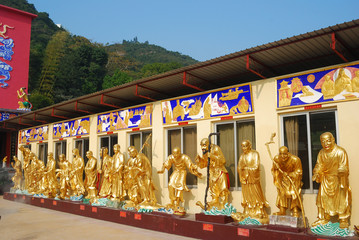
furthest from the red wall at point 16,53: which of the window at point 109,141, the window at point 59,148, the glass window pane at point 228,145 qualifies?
the glass window pane at point 228,145

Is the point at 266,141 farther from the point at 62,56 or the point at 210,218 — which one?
the point at 62,56

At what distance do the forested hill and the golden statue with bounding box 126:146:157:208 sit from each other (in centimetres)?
2103

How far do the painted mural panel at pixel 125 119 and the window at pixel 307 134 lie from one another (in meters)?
4.01

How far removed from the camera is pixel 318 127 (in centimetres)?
597

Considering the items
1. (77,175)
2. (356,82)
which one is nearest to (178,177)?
(356,82)

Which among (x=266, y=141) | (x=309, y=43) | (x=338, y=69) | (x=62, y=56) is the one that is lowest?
(x=266, y=141)

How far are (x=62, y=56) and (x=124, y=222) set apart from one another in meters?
33.4

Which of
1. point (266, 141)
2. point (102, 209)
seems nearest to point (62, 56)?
point (102, 209)

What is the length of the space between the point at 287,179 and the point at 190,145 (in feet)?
9.66

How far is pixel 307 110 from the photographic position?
604 cm

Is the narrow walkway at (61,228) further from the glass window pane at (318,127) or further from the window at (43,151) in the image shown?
the window at (43,151)

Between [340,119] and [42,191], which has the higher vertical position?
[340,119]

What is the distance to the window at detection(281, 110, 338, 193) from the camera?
5.88 metres

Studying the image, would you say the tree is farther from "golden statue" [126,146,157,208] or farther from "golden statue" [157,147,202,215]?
"golden statue" [157,147,202,215]
